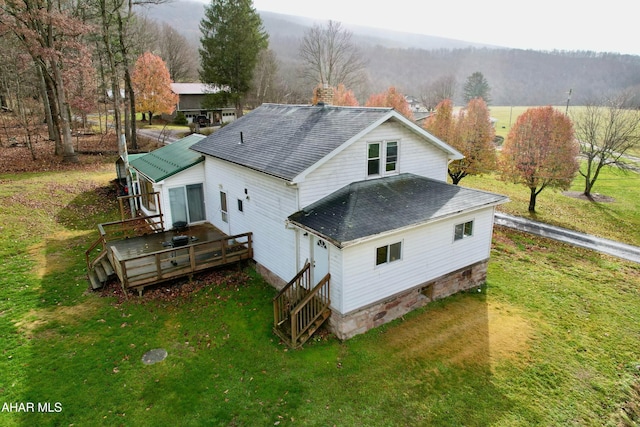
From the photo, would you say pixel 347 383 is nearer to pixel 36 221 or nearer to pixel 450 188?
pixel 450 188

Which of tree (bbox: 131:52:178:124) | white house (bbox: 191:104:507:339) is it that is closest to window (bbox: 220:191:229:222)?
white house (bbox: 191:104:507:339)

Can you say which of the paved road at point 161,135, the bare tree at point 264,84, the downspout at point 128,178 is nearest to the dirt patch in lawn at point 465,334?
the downspout at point 128,178

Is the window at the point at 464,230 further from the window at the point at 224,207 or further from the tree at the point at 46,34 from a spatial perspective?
the tree at the point at 46,34

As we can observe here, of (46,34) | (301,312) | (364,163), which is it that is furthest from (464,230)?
(46,34)

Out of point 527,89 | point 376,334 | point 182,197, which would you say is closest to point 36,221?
point 182,197

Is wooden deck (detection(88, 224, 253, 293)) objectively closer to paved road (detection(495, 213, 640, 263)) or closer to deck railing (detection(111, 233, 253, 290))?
deck railing (detection(111, 233, 253, 290))
